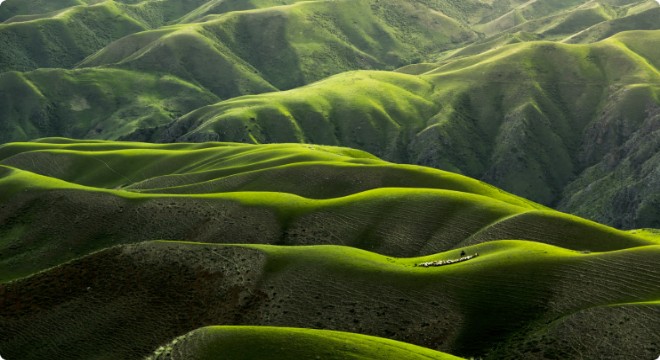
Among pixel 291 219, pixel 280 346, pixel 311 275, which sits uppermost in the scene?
pixel 280 346

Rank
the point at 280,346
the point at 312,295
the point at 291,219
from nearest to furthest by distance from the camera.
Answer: the point at 280,346 → the point at 312,295 → the point at 291,219

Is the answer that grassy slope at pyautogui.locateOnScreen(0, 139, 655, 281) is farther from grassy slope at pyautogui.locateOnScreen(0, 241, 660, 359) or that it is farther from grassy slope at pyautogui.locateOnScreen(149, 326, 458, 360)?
grassy slope at pyautogui.locateOnScreen(149, 326, 458, 360)

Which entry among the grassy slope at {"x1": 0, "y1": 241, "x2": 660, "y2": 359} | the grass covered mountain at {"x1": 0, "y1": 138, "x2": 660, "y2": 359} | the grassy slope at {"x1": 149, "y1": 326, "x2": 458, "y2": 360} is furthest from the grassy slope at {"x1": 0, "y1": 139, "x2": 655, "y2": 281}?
the grassy slope at {"x1": 149, "y1": 326, "x2": 458, "y2": 360}

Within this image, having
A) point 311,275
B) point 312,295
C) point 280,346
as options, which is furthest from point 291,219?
point 280,346

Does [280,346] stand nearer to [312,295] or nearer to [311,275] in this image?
[312,295]

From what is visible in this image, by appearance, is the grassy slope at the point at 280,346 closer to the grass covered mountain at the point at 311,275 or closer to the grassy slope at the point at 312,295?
the grass covered mountain at the point at 311,275

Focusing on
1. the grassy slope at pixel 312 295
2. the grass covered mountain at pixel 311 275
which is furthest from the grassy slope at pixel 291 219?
the grassy slope at pixel 312 295

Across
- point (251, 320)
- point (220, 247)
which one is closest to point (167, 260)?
point (220, 247)
